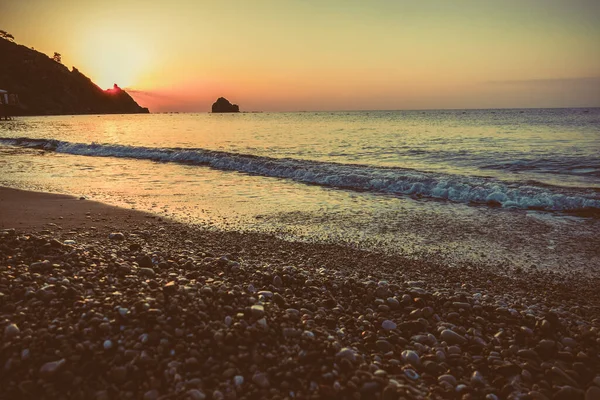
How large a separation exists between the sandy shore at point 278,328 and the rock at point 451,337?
12mm

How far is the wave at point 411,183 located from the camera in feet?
38.4

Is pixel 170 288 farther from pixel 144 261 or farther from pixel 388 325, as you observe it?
pixel 388 325

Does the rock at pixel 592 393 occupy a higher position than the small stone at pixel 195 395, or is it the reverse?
the small stone at pixel 195 395

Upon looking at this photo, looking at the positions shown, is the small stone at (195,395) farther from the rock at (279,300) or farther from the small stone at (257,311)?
the rock at (279,300)

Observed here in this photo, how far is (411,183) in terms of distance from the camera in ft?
46.4

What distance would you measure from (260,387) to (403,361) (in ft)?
4.72

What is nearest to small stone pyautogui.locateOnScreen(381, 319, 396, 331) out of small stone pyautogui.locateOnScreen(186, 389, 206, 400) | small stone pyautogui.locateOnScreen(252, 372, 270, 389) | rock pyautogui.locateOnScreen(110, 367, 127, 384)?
small stone pyautogui.locateOnScreen(252, 372, 270, 389)

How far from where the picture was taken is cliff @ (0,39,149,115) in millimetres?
117875

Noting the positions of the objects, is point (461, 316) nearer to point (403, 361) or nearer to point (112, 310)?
point (403, 361)

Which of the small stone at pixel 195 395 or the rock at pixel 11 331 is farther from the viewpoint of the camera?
the rock at pixel 11 331

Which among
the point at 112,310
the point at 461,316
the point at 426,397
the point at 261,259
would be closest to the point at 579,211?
the point at 461,316

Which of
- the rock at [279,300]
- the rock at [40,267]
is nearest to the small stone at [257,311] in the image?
the rock at [279,300]

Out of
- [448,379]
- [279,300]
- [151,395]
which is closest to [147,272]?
[279,300]

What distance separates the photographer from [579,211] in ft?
35.9
